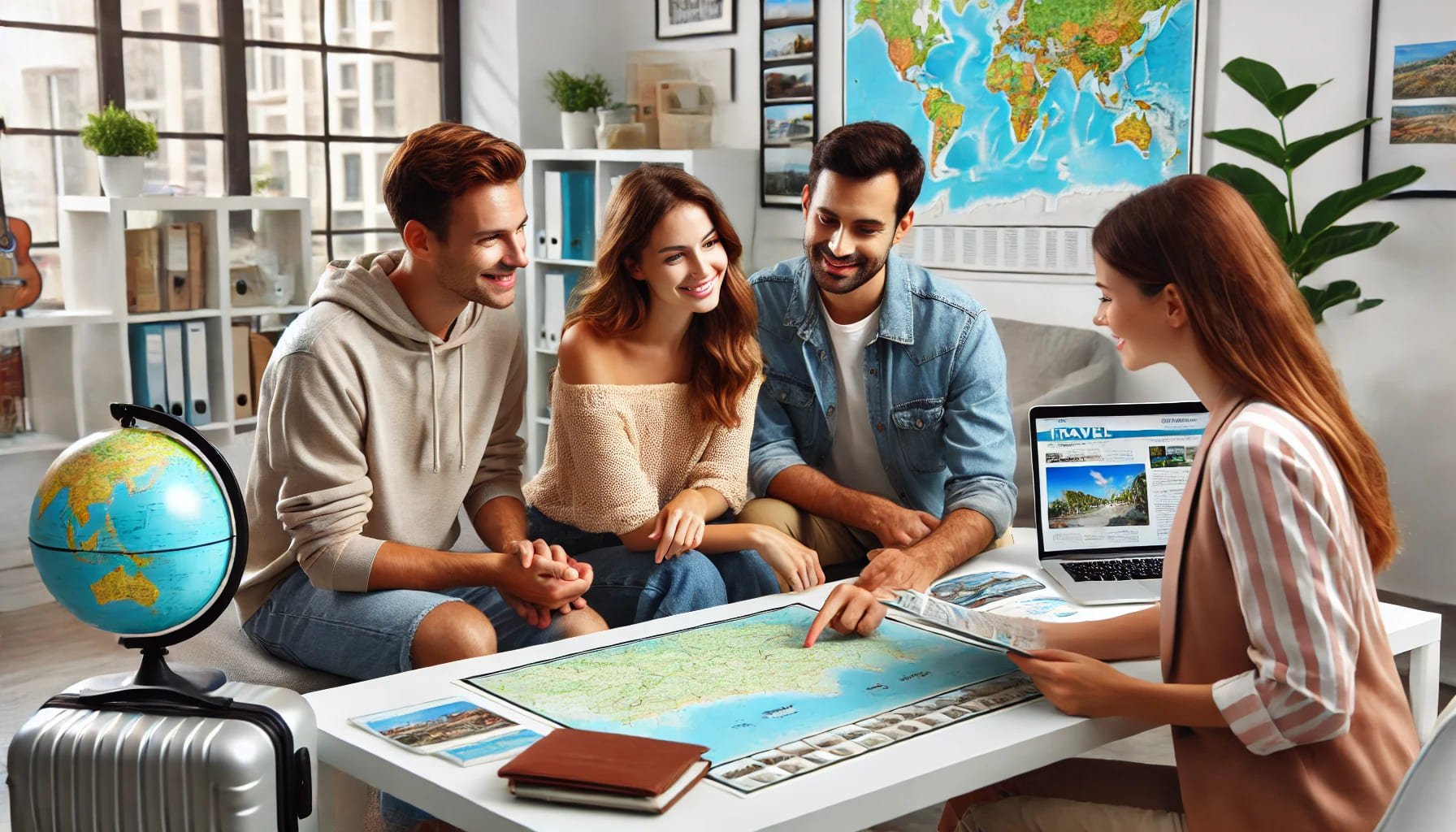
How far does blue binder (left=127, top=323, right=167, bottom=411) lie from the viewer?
13.9 ft

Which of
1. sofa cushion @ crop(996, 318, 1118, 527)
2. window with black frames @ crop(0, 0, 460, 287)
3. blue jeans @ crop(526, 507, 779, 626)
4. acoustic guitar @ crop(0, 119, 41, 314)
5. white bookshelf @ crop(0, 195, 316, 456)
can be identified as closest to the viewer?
blue jeans @ crop(526, 507, 779, 626)

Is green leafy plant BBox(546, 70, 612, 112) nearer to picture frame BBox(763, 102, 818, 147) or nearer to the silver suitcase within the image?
picture frame BBox(763, 102, 818, 147)

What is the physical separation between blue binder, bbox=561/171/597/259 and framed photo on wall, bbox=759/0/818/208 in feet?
2.33

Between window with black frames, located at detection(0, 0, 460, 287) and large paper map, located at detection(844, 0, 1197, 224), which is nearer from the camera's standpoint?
large paper map, located at detection(844, 0, 1197, 224)

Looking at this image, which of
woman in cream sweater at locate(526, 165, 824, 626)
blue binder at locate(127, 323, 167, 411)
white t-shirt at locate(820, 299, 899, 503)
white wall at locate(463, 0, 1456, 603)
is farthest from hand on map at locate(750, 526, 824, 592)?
blue binder at locate(127, 323, 167, 411)

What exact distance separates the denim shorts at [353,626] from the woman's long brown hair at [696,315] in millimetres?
490

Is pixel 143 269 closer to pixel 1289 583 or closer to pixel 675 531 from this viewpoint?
pixel 675 531

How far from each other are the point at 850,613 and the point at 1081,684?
358 mm

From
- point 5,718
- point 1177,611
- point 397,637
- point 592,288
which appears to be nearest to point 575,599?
point 397,637

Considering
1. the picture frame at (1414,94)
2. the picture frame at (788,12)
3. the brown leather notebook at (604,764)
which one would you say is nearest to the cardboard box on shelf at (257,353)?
the picture frame at (788,12)

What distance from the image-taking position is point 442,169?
6.68 feet

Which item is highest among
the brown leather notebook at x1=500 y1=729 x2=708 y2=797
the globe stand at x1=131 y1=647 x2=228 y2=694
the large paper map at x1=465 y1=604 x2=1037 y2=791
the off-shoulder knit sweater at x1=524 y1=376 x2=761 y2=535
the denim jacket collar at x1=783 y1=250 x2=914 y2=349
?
the denim jacket collar at x1=783 y1=250 x2=914 y2=349

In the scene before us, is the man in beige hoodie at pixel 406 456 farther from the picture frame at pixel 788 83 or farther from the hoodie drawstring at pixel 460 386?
the picture frame at pixel 788 83

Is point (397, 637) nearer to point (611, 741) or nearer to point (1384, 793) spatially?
point (611, 741)
